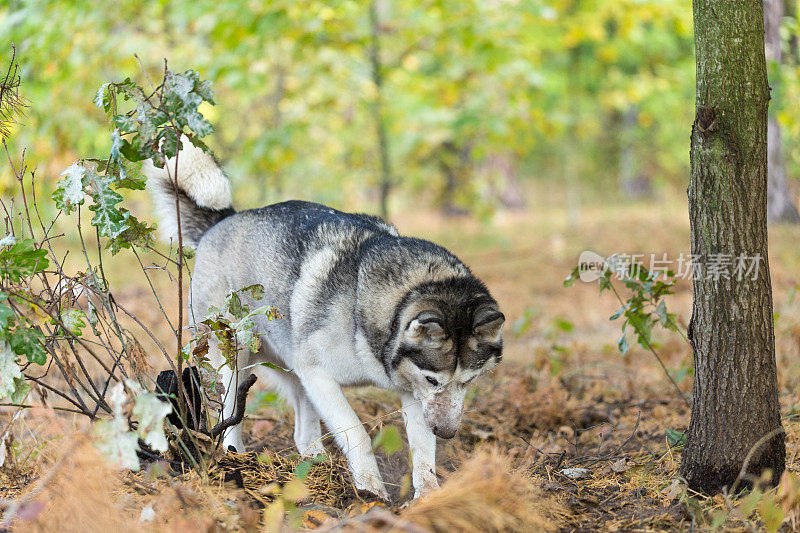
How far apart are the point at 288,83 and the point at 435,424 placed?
746 centimetres

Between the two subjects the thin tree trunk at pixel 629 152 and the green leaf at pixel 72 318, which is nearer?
the green leaf at pixel 72 318

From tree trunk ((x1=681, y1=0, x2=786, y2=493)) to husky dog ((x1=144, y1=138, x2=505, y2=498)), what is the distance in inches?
35.7

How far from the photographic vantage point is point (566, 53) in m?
16.4

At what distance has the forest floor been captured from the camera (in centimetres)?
217

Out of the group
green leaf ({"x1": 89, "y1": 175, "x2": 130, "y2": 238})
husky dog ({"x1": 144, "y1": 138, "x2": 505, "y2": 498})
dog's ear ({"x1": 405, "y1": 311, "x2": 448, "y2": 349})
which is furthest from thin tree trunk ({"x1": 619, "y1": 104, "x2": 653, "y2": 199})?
green leaf ({"x1": 89, "y1": 175, "x2": 130, "y2": 238})

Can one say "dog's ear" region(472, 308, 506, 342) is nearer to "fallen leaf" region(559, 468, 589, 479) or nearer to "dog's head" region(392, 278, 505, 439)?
"dog's head" region(392, 278, 505, 439)

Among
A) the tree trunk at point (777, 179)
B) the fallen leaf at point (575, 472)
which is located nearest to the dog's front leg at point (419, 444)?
the fallen leaf at point (575, 472)

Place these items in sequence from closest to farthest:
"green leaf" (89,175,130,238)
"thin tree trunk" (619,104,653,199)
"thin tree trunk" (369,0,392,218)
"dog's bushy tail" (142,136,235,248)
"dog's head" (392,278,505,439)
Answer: "green leaf" (89,175,130,238)
"dog's head" (392,278,505,439)
"dog's bushy tail" (142,136,235,248)
"thin tree trunk" (369,0,392,218)
"thin tree trunk" (619,104,653,199)

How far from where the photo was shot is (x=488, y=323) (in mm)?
3168

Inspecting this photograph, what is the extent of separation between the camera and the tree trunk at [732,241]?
2.68 m

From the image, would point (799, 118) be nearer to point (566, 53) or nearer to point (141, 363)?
point (141, 363)

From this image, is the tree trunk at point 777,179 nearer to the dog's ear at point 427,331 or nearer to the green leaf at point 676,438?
the green leaf at point 676,438

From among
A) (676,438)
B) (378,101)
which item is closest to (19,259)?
(676,438)

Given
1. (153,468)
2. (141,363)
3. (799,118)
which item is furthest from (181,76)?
(799,118)
